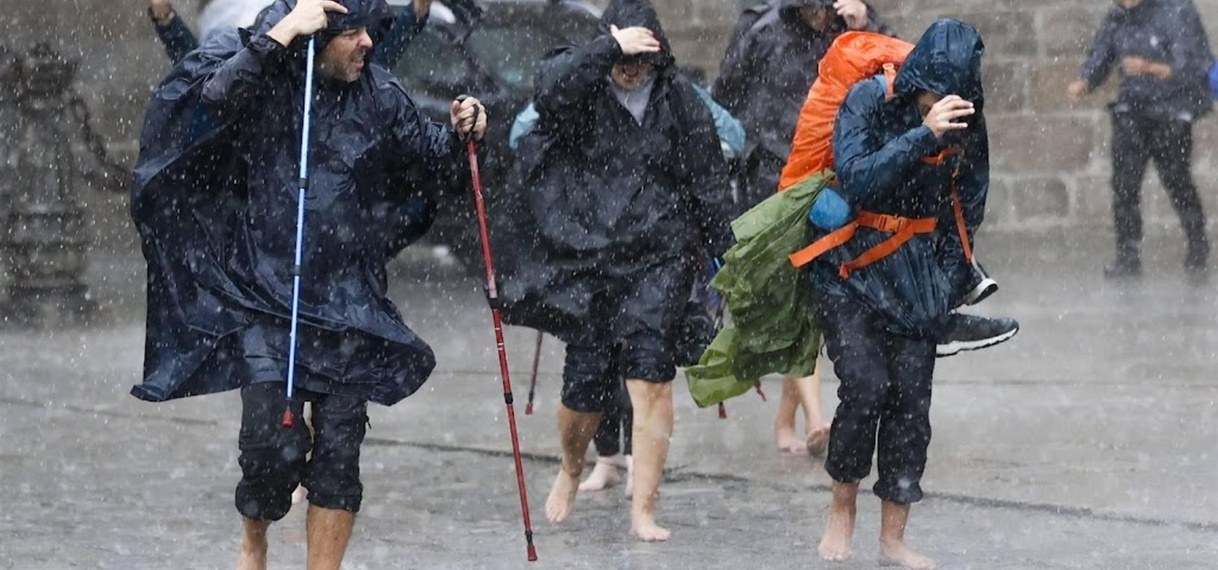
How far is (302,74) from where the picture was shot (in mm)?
6148

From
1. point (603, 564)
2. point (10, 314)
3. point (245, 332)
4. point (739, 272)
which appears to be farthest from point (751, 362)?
point (10, 314)

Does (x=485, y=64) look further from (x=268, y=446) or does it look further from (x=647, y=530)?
(x=268, y=446)

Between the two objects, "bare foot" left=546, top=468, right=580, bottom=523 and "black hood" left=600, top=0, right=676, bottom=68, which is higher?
"black hood" left=600, top=0, right=676, bottom=68

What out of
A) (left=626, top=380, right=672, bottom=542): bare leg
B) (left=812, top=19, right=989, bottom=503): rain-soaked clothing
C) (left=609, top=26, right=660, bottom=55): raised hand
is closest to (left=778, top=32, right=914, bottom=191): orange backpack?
(left=812, top=19, right=989, bottom=503): rain-soaked clothing

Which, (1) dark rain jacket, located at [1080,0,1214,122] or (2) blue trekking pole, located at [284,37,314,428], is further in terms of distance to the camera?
(1) dark rain jacket, located at [1080,0,1214,122]

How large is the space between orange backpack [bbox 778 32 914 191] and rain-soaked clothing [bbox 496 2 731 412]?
0.59 m

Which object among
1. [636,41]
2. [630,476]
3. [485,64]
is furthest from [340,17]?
[485,64]

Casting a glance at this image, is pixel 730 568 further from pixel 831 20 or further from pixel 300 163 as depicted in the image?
pixel 831 20

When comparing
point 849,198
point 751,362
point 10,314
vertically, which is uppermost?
point 849,198

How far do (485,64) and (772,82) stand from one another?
5.61 m

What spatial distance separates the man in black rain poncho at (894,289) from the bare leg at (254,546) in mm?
1669

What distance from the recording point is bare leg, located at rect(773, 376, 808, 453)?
904cm

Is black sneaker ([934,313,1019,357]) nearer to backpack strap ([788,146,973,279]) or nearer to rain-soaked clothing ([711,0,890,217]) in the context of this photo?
backpack strap ([788,146,973,279])

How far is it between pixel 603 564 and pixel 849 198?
1.28 meters
